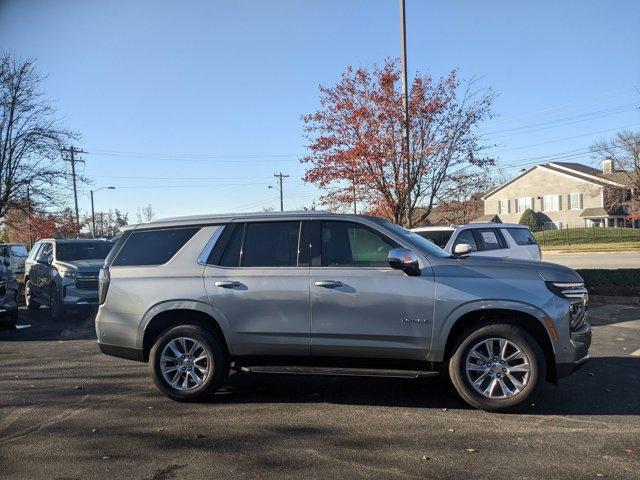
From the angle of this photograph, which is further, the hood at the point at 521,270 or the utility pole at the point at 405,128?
the utility pole at the point at 405,128

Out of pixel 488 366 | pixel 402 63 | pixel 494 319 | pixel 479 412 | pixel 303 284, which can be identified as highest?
pixel 402 63

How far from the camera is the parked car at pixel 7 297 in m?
9.93

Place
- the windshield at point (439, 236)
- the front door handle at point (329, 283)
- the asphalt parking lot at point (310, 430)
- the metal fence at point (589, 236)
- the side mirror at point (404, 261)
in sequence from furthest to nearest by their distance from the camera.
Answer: the metal fence at point (589, 236), the windshield at point (439, 236), the front door handle at point (329, 283), the side mirror at point (404, 261), the asphalt parking lot at point (310, 430)

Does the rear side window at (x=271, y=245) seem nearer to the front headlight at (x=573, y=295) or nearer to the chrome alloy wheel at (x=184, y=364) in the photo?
the chrome alloy wheel at (x=184, y=364)

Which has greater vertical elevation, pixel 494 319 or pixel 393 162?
pixel 393 162

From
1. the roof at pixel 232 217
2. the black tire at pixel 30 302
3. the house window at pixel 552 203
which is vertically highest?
the house window at pixel 552 203

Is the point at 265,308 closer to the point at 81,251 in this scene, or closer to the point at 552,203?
the point at 81,251

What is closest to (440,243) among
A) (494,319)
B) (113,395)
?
(494,319)

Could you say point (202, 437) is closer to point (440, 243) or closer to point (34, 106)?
point (440, 243)

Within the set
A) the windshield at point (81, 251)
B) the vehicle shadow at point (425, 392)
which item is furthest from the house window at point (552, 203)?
the vehicle shadow at point (425, 392)

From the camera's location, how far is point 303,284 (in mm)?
5418

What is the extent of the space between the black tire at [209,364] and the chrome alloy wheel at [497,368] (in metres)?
2.39

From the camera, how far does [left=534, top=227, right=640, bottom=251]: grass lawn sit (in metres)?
42.9

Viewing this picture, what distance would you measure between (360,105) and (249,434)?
1125 cm
